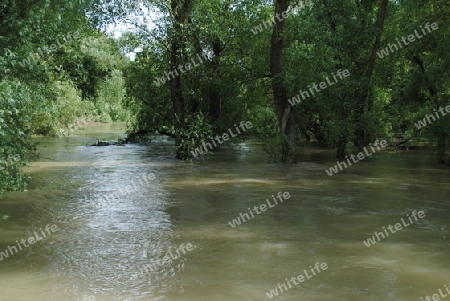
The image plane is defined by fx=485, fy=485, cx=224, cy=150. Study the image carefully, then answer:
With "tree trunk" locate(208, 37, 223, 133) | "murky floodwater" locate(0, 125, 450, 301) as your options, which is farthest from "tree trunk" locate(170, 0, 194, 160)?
"murky floodwater" locate(0, 125, 450, 301)

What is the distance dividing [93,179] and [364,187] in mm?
9526

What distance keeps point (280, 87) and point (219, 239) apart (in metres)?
13.2

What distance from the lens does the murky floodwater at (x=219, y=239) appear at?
22.0 feet

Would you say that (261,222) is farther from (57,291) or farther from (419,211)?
(57,291)

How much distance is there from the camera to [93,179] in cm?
1769

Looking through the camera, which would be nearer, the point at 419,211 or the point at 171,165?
the point at 419,211

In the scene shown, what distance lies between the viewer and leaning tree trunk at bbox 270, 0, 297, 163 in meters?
21.4

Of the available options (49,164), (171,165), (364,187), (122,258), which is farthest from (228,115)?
(122,258)

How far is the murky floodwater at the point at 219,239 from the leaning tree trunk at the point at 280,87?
4.69 m

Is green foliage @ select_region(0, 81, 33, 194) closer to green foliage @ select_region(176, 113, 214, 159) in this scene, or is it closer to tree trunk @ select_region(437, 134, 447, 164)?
green foliage @ select_region(176, 113, 214, 159)

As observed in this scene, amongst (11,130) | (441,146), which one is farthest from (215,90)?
(11,130)

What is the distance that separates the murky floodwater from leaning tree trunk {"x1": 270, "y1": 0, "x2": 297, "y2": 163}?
4.69m

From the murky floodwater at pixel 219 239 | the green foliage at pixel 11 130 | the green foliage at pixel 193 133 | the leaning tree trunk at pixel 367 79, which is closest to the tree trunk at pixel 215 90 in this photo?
the green foliage at pixel 193 133

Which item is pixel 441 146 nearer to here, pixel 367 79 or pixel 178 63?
pixel 367 79
